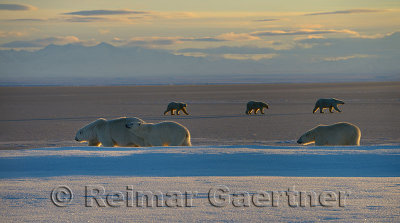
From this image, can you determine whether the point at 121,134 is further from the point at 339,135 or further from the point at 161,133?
the point at 339,135

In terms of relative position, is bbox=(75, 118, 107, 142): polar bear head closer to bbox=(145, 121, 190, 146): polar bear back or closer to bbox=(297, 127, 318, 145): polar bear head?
bbox=(145, 121, 190, 146): polar bear back

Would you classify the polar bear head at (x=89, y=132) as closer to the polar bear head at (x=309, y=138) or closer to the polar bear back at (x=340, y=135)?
the polar bear head at (x=309, y=138)

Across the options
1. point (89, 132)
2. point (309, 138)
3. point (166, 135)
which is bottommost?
point (166, 135)

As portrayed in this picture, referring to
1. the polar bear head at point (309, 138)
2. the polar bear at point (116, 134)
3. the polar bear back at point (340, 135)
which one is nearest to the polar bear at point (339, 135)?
the polar bear back at point (340, 135)

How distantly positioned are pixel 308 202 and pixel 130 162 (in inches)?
108

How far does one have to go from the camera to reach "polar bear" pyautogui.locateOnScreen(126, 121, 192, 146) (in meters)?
11.4

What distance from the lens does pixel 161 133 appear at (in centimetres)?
1148

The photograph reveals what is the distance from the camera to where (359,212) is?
14.2ft

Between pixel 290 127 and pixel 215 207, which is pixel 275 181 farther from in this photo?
pixel 290 127

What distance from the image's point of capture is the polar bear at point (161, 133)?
11.4 metres

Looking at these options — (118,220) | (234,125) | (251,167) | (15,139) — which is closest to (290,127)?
(234,125)

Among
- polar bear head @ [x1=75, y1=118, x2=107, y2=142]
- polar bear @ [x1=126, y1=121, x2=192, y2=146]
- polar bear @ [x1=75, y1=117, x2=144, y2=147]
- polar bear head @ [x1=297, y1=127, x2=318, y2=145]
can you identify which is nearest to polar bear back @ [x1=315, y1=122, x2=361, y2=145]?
polar bear head @ [x1=297, y1=127, x2=318, y2=145]

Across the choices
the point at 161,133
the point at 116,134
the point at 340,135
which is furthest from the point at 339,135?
the point at 116,134

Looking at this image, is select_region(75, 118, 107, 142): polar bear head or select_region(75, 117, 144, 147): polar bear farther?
select_region(75, 118, 107, 142): polar bear head
